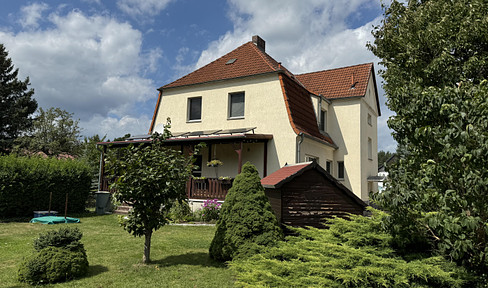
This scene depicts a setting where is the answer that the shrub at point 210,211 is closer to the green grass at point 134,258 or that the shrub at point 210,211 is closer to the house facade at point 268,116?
the green grass at point 134,258

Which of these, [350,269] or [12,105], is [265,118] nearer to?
[350,269]

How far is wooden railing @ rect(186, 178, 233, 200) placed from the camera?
45.5 ft

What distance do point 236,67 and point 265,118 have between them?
3.52 m

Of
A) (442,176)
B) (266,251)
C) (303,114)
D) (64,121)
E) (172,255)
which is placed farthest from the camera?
(64,121)

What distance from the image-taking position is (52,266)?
5520 millimetres

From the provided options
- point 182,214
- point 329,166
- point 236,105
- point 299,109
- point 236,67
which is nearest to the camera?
point 182,214

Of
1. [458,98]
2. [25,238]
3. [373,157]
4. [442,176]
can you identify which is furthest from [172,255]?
[373,157]

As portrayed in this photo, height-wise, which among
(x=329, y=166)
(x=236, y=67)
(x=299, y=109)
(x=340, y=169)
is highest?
(x=236, y=67)

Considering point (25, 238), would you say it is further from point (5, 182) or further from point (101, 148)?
point (101, 148)

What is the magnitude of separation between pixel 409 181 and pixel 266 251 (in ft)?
9.22

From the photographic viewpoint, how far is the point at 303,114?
1576 centimetres

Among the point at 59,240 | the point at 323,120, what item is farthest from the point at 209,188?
the point at 59,240

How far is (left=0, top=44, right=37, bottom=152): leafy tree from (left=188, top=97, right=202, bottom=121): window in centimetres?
2628

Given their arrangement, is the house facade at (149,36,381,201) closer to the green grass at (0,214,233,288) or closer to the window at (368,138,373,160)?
the window at (368,138,373,160)
